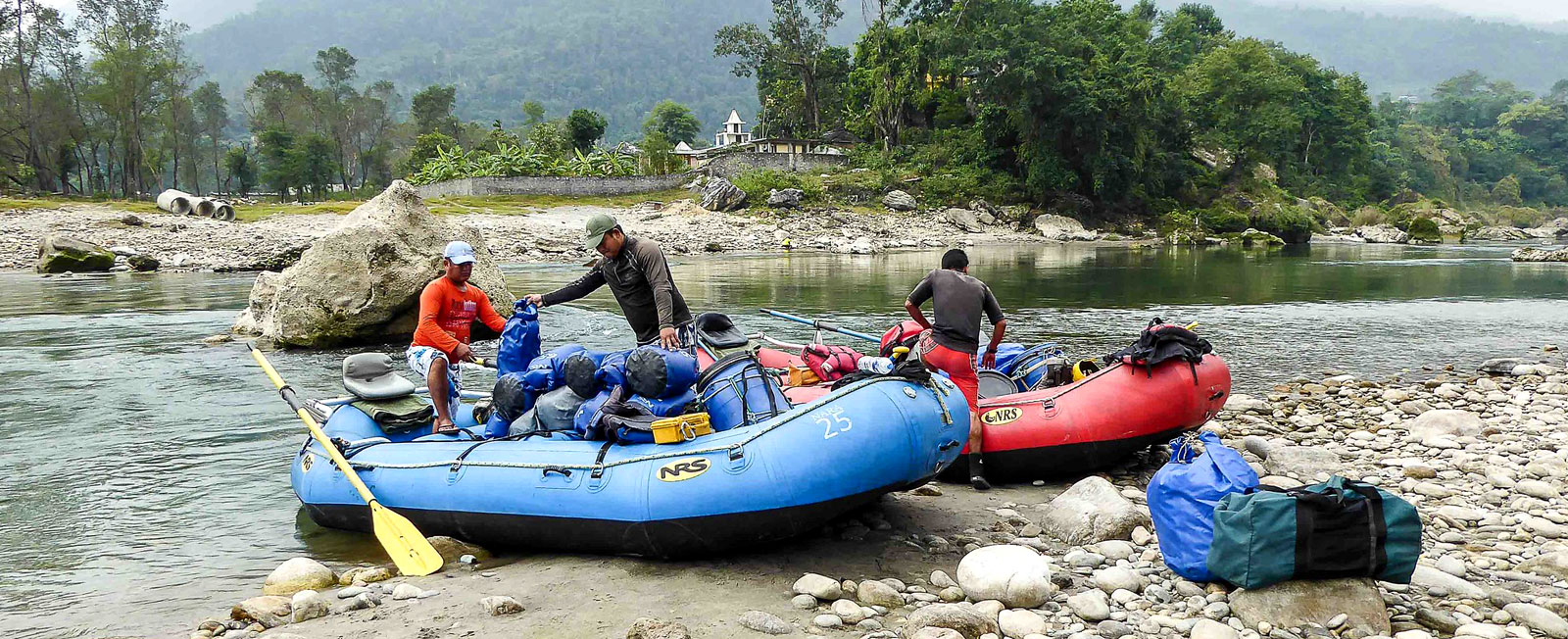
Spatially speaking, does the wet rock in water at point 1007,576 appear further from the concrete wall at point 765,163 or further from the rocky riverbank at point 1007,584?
the concrete wall at point 765,163

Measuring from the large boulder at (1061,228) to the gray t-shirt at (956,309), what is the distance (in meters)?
46.2

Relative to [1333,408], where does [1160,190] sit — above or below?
above

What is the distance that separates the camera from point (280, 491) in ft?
25.8

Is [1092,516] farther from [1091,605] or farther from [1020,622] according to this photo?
[1020,622]

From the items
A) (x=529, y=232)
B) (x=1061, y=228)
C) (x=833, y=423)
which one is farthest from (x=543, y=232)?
(x=833, y=423)

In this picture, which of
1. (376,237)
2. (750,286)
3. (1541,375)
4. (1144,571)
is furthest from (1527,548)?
(750,286)

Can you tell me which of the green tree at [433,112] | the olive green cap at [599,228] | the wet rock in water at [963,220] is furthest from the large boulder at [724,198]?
the green tree at [433,112]

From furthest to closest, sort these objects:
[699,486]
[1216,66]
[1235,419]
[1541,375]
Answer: [1216,66] < [1541,375] < [1235,419] < [699,486]

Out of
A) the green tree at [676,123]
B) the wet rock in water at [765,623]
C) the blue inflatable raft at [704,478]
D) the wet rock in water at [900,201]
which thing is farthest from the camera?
the green tree at [676,123]

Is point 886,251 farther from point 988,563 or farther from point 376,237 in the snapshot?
point 988,563

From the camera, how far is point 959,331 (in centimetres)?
732

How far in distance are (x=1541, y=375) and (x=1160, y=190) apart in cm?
4888

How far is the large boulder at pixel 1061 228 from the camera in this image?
51906 millimetres

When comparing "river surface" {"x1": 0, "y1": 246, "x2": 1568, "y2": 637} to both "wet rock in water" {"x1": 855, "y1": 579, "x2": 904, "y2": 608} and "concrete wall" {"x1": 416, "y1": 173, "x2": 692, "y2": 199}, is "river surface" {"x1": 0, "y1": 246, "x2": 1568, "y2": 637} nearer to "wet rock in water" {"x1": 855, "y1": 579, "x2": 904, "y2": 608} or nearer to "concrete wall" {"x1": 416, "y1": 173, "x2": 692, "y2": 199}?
"wet rock in water" {"x1": 855, "y1": 579, "x2": 904, "y2": 608}
